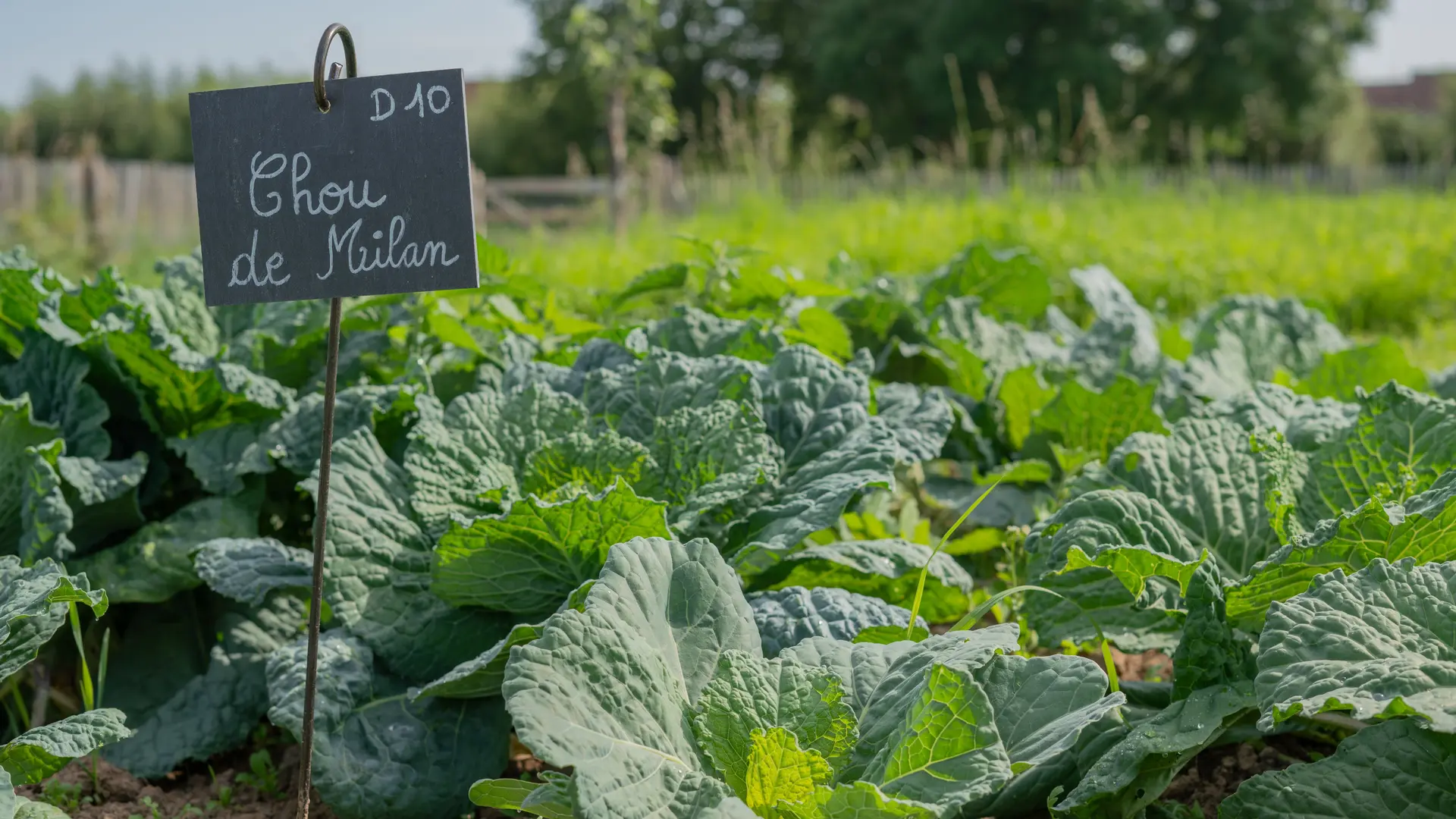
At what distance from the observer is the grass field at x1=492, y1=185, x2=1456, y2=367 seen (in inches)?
213

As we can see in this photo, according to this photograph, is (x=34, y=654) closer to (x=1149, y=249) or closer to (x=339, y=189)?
(x=339, y=189)

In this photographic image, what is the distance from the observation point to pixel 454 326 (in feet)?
7.48

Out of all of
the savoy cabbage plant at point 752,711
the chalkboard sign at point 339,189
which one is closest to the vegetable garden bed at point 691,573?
the savoy cabbage plant at point 752,711

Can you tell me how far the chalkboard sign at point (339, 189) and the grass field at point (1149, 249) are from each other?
9.54 feet

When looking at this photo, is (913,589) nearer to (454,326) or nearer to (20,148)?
(454,326)

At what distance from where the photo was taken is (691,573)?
4.53 feet

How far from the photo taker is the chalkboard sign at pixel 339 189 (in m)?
1.34

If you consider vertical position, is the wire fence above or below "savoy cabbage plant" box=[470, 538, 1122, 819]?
above

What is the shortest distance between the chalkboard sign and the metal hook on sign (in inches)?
0.4

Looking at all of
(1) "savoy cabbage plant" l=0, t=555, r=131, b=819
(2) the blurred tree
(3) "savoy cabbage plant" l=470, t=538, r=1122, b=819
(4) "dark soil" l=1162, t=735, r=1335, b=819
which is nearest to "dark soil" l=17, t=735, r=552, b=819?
(1) "savoy cabbage plant" l=0, t=555, r=131, b=819

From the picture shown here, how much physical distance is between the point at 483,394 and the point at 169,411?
705 millimetres

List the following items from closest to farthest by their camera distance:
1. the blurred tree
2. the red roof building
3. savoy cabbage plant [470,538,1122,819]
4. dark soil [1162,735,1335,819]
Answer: savoy cabbage plant [470,538,1122,819]
dark soil [1162,735,1335,819]
the blurred tree
the red roof building

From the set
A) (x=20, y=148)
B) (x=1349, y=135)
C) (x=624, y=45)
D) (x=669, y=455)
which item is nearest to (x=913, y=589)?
(x=669, y=455)

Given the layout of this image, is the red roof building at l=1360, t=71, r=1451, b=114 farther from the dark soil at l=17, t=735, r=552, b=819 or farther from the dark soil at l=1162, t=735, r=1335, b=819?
the dark soil at l=17, t=735, r=552, b=819
